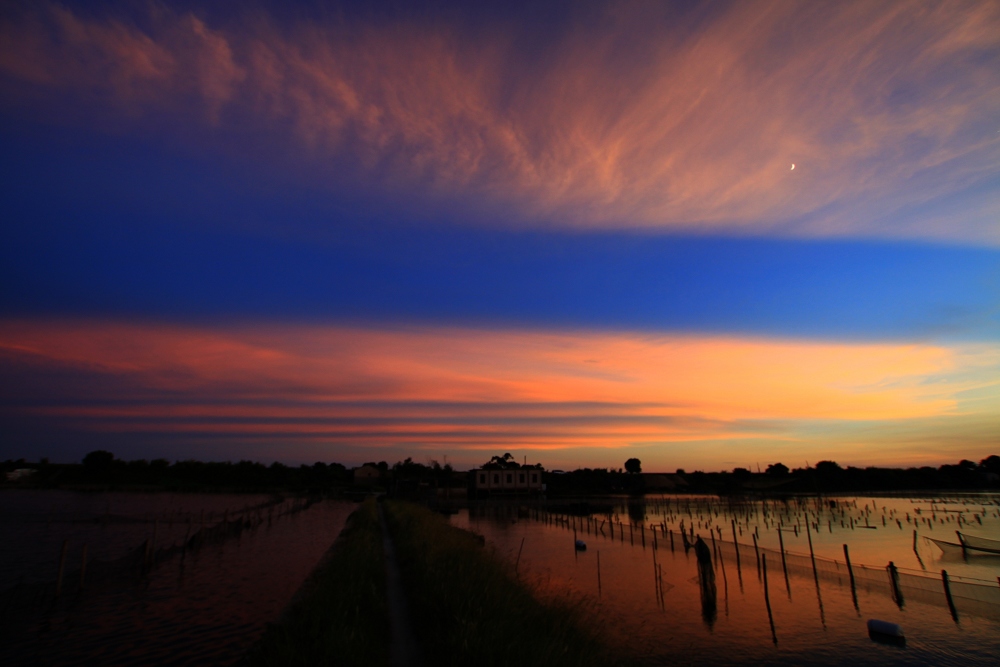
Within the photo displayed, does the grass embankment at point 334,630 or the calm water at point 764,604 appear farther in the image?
the calm water at point 764,604

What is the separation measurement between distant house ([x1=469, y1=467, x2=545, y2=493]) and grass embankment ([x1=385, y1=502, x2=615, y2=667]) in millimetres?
65152

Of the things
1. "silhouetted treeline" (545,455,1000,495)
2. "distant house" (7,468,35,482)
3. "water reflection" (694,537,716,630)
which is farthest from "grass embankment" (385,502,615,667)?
"distant house" (7,468,35,482)

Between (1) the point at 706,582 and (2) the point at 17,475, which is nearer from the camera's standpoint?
(1) the point at 706,582

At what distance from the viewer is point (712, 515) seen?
8025 cm

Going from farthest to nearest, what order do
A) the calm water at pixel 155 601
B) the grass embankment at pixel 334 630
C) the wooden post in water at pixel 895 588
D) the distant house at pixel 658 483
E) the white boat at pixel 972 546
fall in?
the distant house at pixel 658 483 → the white boat at pixel 972 546 → the wooden post in water at pixel 895 588 → the calm water at pixel 155 601 → the grass embankment at pixel 334 630

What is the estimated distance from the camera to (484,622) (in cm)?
1149

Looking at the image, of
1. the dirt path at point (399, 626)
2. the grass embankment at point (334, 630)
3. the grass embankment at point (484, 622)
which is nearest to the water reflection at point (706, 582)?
the grass embankment at point (484, 622)

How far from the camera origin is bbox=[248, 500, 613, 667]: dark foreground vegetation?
9906 mm

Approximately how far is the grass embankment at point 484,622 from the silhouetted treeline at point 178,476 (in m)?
109

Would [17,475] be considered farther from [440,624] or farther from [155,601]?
[440,624]

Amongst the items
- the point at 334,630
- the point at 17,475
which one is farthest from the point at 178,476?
the point at 334,630

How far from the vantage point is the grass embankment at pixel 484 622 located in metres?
10.0

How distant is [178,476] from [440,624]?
14384 centimetres

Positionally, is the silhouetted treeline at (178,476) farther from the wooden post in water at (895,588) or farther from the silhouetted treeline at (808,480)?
the wooden post in water at (895,588)
